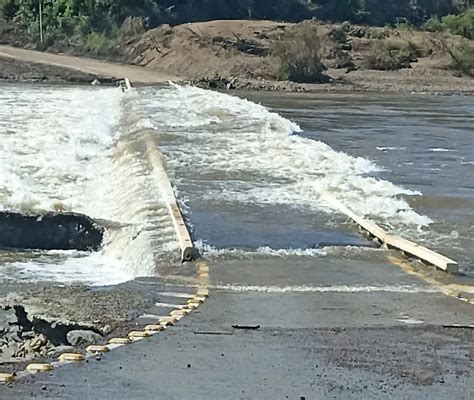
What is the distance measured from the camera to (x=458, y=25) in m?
69.9

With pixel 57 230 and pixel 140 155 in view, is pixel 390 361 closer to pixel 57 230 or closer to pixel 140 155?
pixel 57 230

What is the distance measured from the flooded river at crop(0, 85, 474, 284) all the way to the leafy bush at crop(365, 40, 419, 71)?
20297mm

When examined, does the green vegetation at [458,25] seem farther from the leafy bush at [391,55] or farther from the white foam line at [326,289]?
the white foam line at [326,289]

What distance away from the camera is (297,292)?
12.1 meters

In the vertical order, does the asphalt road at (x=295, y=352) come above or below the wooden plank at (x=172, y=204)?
above

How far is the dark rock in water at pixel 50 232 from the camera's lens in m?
16.2

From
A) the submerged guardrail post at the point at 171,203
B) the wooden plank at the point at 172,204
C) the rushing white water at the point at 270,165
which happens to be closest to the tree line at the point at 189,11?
the rushing white water at the point at 270,165

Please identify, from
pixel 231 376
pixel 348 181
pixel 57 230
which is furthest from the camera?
pixel 348 181

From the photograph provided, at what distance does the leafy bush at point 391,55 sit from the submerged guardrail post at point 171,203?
3569cm

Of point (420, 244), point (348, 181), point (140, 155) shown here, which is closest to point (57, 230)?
point (420, 244)

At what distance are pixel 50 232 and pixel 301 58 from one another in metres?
42.7

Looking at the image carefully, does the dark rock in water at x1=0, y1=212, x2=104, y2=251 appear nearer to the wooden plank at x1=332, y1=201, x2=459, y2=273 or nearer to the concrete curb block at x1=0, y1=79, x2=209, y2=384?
the concrete curb block at x1=0, y1=79, x2=209, y2=384

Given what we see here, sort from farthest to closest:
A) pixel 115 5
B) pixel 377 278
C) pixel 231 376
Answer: pixel 115 5 < pixel 377 278 < pixel 231 376

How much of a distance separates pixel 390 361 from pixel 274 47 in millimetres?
50569
